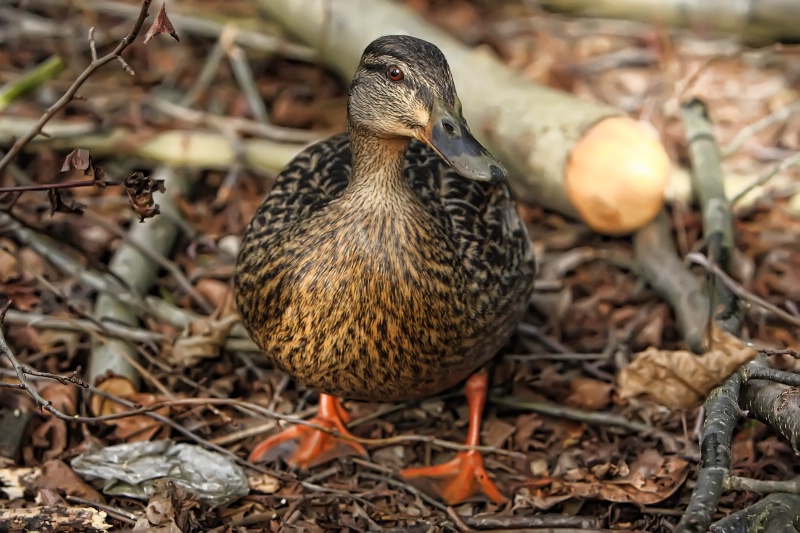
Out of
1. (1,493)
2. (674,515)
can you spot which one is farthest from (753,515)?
(1,493)

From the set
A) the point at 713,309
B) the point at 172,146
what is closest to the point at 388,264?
the point at 713,309

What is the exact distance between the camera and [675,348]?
448 cm

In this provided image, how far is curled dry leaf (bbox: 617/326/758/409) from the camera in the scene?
3211 millimetres

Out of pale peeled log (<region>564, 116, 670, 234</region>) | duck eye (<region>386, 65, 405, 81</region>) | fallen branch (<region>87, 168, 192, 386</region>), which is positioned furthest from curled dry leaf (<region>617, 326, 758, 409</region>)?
fallen branch (<region>87, 168, 192, 386</region>)

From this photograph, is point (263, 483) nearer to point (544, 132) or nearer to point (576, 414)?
point (576, 414)

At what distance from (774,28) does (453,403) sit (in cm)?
275

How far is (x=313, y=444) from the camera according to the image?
13.4 ft

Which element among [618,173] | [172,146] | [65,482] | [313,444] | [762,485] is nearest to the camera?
[762,485]

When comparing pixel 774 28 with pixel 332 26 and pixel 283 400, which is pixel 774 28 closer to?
pixel 332 26

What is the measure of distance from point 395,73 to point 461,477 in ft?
5.25

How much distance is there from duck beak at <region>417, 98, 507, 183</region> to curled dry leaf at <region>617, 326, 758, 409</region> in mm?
863

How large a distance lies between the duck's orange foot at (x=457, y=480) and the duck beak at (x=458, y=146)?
1.40 meters

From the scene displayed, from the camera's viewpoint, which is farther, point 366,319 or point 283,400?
point 283,400

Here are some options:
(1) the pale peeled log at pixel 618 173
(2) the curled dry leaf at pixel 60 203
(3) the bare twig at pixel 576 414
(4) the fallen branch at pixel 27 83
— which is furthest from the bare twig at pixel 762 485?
(4) the fallen branch at pixel 27 83
